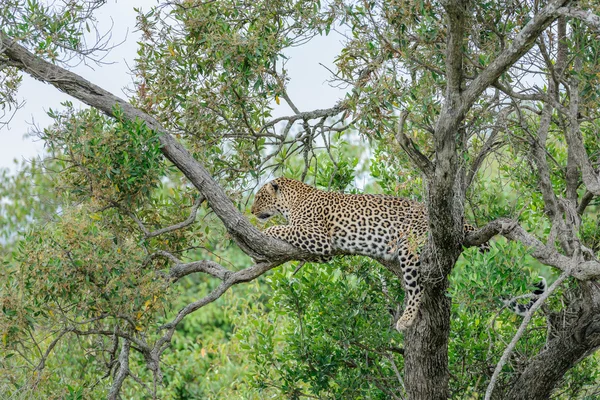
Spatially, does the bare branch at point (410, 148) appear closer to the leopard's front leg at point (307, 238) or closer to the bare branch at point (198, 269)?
the leopard's front leg at point (307, 238)

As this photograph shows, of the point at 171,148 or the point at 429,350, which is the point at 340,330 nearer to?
the point at 429,350

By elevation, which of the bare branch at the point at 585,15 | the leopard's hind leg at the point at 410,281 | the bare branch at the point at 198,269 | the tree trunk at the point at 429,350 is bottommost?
the tree trunk at the point at 429,350

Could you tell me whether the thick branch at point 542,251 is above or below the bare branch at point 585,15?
below

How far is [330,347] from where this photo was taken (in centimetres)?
918

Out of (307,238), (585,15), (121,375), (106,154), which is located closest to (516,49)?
(585,15)

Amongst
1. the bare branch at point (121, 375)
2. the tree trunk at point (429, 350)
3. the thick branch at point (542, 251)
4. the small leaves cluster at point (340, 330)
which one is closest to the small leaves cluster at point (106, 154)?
the bare branch at point (121, 375)

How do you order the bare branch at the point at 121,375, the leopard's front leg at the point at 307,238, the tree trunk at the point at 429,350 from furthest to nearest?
1. the leopard's front leg at the point at 307,238
2. the tree trunk at the point at 429,350
3. the bare branch at the point at 121,375

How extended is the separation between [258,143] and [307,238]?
4.43ft

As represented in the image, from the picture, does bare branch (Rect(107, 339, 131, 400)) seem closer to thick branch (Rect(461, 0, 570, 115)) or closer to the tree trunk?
the tree trunk

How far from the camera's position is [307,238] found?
806 cm

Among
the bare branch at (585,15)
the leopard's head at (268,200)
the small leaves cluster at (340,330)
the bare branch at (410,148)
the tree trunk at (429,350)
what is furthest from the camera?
the leopard's head at (268,200)

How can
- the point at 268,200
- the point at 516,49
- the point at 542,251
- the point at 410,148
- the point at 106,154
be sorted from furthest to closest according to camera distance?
the point at 268,200
the point at 106,154
the point at 542,251
the point at 410,148
the point at 516,49

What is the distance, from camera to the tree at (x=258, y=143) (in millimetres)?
6555

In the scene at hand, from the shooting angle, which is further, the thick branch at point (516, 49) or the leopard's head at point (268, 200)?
the leopard's head at point (268, 200)
